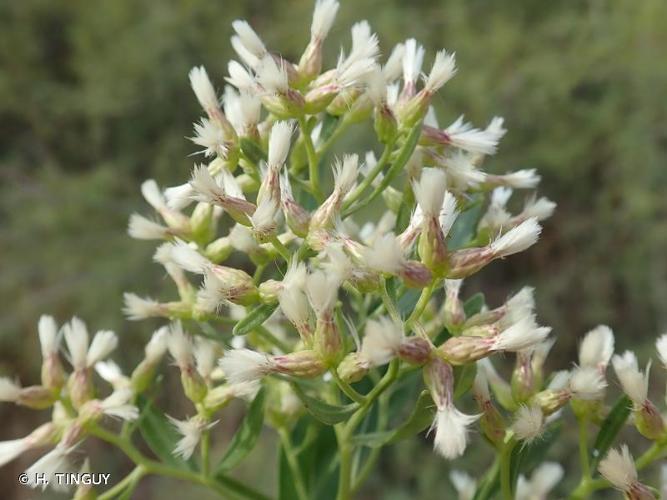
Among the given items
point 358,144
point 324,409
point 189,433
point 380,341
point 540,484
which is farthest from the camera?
point 358,144

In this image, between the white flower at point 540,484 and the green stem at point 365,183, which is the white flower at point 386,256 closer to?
the green stem at point 365,183

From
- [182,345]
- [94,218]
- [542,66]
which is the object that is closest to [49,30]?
[94,218]

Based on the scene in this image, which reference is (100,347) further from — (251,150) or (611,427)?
(611,427)

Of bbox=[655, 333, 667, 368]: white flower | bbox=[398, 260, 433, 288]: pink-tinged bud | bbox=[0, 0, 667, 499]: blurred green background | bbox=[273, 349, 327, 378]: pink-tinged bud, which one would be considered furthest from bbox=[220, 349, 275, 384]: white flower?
bbox=[0, 0, 667, 499]: blurred green background

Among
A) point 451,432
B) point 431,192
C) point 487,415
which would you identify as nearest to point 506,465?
point 487,415

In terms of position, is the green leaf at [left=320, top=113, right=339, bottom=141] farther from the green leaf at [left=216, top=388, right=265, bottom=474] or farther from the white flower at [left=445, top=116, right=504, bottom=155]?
the green leaf at [left=216, top=388, right=265, bottom=474]

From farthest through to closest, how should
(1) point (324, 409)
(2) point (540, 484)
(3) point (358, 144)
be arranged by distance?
(3) point (358, 144) < (2) point (540, 484) < (1) point (324, 409)

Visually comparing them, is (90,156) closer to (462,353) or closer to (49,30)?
(49,30)
